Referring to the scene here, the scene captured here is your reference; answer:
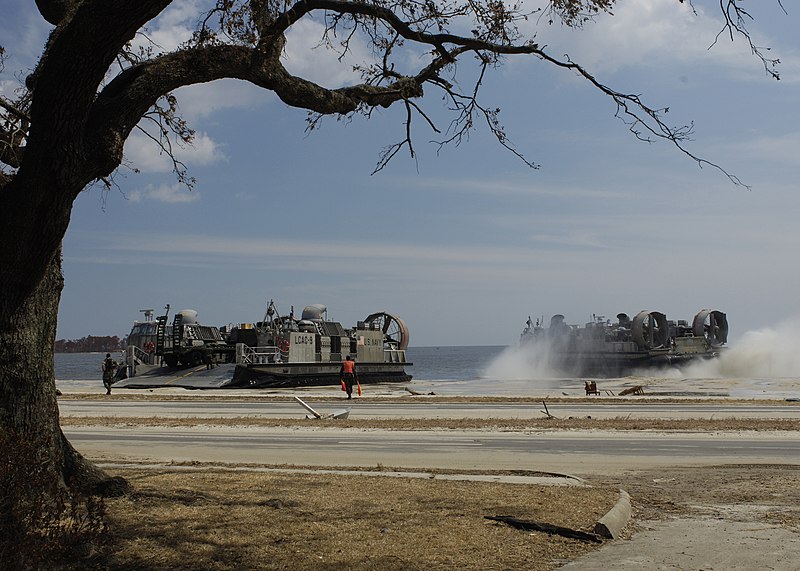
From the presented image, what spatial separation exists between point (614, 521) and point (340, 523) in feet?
8.37

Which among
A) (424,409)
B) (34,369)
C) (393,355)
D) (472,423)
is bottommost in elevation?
(424,409)

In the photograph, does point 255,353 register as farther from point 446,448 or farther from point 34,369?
point 34,369

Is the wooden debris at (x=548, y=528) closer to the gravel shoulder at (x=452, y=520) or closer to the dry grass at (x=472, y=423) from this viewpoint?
the gravel shoulder at (x=452, y=520)

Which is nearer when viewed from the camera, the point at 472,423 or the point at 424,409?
the point at 472,423

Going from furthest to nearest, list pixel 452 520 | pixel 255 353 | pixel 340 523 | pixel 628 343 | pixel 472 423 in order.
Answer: pixel 628 343 → pixel 255 353 → pixel 472 423 → pixel 452 520 → pixel 340 523

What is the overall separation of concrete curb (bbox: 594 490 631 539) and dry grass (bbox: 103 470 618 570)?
178 mm

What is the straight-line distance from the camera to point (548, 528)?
295 inches

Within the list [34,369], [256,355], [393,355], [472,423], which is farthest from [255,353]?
[34,369]

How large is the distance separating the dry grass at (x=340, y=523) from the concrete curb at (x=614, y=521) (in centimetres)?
18

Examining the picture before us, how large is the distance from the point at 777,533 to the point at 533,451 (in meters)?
7.35

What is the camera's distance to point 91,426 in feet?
68.3

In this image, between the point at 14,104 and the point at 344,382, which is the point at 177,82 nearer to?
the point at 14,104

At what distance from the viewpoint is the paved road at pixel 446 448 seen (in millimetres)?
13273

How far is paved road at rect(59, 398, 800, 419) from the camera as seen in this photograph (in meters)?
24.8
